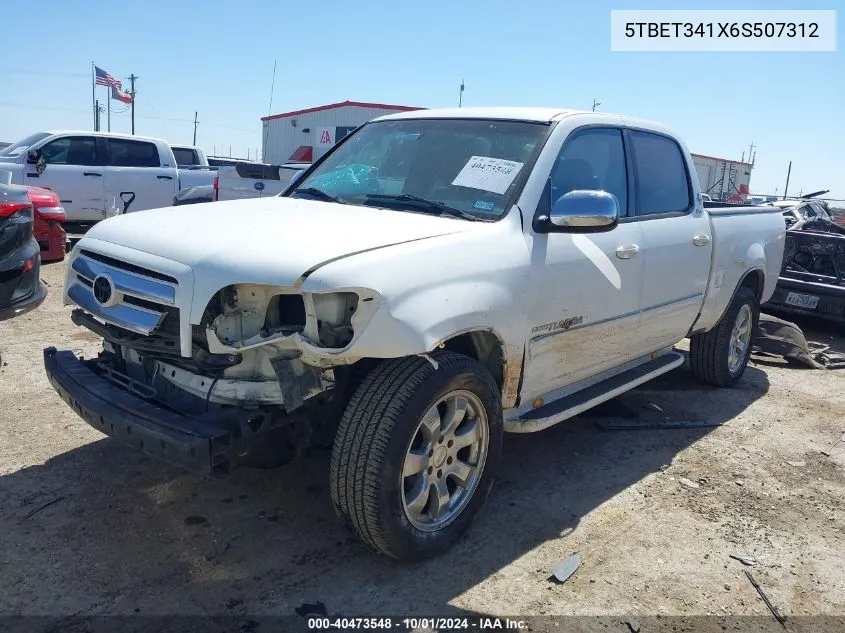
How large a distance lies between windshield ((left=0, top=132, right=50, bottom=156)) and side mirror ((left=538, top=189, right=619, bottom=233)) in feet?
34.8

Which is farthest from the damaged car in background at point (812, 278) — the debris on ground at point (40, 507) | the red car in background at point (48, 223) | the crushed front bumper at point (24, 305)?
the red car in background at point (48, 223)

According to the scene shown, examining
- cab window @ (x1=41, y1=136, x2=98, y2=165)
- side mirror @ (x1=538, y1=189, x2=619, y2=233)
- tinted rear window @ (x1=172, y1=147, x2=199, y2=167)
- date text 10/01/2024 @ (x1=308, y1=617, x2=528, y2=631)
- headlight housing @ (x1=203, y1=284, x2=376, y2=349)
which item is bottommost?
date text 10/01/2024 @ (x1=308, y1=617, x2=528, y2=631)

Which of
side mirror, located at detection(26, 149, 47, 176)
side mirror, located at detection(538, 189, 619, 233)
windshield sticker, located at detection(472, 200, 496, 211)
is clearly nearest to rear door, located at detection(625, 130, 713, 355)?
side mirror, located at detection(538, 189, 619, 233)

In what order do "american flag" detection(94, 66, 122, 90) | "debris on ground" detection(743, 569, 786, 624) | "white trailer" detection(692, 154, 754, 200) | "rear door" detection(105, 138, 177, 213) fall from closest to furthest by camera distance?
1. "debris on ground" detection(743, 569, 786, 624)
2. "rear door" detection(105, 138, 177, 213)
3. "american flag" detection(94, 66, 122, 90)
4. "white trailer" detection(692, 154, 754, 200)

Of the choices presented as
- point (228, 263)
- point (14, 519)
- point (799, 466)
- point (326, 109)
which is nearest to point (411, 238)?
point (228, 263)

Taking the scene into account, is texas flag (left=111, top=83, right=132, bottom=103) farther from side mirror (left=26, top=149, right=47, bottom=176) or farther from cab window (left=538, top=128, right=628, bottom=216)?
cab window (left=538, top=128, right=628, bottom=216)

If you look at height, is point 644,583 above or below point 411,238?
below

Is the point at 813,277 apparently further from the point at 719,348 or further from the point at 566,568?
the point at 566,568

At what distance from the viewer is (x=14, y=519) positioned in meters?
3.24

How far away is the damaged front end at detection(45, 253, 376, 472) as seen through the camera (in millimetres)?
2727

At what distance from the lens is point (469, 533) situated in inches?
133

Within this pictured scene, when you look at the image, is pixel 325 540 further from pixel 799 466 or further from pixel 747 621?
pixel 799 466

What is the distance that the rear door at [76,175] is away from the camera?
11.5 meters

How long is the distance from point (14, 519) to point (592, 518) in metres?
2.71
